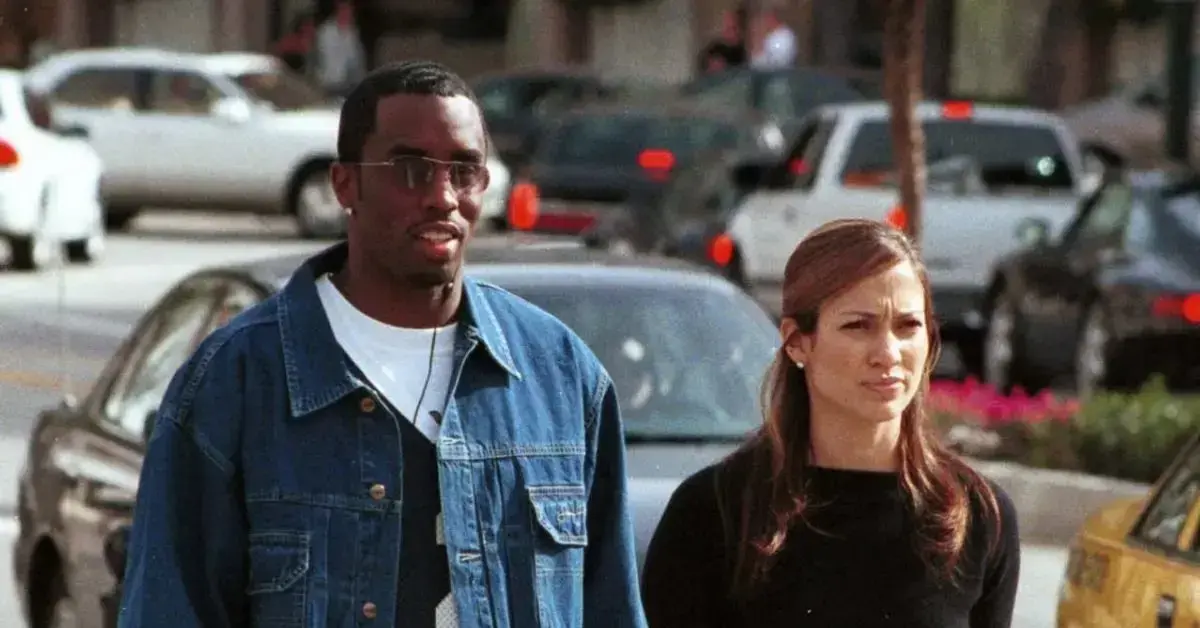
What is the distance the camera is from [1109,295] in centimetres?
1481

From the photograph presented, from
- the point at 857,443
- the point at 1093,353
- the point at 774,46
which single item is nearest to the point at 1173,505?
the point at 857,443

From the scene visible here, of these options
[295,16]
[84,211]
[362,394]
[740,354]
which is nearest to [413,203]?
[362,394]

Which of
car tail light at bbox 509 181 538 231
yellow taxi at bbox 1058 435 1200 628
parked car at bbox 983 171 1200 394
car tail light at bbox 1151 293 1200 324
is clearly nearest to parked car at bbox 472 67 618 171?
car tail light at bbox 509 181 538 231

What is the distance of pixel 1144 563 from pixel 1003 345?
34.6 ft

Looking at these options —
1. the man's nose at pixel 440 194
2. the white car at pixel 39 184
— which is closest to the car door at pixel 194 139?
the white car at pixel 39 184

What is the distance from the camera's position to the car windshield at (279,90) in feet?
86.2

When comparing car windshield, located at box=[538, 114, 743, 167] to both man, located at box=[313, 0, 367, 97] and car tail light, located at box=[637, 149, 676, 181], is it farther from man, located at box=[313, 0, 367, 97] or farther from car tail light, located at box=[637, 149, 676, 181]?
man, located at box=[313, 0, 367, 97]

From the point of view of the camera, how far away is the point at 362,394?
3.56 metres

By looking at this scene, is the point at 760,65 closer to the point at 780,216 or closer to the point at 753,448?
the point at 780,216

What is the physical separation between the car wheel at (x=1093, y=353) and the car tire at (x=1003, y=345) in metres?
0.63

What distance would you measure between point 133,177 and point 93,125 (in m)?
0.60

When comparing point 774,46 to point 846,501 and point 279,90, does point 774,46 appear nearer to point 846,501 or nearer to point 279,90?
point 279,90

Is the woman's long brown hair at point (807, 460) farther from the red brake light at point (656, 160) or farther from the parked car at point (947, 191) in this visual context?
the red brake light at point (656, 160)

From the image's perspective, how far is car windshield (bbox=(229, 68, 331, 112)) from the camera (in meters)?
26.3
